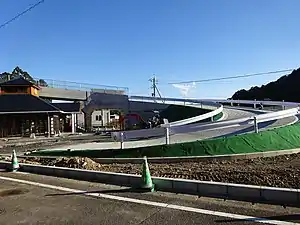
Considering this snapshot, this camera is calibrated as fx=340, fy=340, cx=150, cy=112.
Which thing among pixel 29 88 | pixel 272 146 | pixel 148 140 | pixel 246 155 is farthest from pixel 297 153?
pixel 29 88

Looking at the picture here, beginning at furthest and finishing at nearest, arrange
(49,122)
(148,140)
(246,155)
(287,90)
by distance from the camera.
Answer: (287,90), (49,122), (148,140), (246,155)

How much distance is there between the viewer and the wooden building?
37.2m

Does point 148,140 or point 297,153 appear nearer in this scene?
point 297,153

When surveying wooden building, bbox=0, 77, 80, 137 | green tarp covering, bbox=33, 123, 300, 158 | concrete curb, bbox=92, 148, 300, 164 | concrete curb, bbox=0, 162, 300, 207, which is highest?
wooden building, bbox=0, 77, 80, 137

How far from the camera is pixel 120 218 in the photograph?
18.1ft

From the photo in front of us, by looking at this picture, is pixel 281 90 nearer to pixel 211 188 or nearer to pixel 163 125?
pixel 163 125

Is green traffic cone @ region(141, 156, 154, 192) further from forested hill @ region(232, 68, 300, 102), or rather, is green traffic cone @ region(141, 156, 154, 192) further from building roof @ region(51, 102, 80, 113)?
forested hill @ region(232, 68, 300, 102)

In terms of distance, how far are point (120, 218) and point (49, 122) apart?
114 ft

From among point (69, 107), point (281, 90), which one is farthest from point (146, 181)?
point (281, 90)

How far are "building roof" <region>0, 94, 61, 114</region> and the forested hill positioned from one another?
42415mm

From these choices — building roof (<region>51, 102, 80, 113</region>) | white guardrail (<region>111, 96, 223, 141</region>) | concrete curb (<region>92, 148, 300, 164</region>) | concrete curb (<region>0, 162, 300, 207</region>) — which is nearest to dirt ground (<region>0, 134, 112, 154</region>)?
white guardrail (<region>111, 96, 223, 141</region>)

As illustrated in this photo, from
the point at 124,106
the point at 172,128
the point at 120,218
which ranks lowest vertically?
the point at 120,218

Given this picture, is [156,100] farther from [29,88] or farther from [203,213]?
[203,213]

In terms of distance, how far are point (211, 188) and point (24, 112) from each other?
33413 mm
